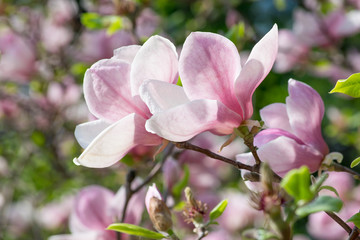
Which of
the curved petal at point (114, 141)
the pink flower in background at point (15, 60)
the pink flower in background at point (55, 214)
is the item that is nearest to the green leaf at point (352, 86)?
the curved petal at point (114, 141)

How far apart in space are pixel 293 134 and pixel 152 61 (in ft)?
0.66

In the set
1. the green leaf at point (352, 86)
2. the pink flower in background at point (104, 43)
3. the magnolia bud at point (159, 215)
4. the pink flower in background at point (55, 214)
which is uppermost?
the green leaf at point (352, 86)

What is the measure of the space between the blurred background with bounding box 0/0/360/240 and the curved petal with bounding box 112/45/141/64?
75cm

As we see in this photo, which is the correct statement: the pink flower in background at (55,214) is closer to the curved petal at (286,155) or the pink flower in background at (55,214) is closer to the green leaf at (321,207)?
the curved petal at (286,155)

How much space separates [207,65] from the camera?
0.53m

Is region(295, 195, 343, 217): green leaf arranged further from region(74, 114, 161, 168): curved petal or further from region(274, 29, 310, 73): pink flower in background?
region(274, 29, 310, 73): pink flower in background

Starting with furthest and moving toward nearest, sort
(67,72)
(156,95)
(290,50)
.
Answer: (67,72) < (290,50) < (156,95)

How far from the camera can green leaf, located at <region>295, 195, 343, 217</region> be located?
0.41 m

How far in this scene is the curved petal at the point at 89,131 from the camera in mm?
590

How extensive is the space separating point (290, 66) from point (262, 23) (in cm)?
144

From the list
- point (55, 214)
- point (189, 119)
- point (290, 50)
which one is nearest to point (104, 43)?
point (290, 50)

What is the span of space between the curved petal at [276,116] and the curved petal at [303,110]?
0.9 inches

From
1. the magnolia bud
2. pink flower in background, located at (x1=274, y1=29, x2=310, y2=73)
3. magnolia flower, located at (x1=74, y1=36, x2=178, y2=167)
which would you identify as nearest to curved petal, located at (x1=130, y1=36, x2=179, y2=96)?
magnolia flower, located at (x1=74, y1=36, x2=178, y2=167)

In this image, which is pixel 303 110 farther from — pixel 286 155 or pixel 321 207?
pixel 321 207
